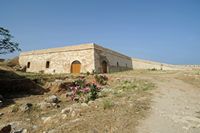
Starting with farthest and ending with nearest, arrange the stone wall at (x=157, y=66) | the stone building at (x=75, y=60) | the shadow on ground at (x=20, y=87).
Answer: the stone wall at (x=157, y=66)
the stone building at (x=75, y=60)
the shadow on ground at (x=20, y=87)

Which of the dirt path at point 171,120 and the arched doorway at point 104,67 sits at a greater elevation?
the arched doorway at point 104,67

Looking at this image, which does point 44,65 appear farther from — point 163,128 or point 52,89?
point 163,128

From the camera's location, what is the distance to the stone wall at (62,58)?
2012 cm

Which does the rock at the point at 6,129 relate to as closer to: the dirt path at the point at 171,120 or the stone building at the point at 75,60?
the dirt path at the point at 171,120

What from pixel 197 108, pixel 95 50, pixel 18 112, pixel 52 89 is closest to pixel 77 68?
pixel 95 50

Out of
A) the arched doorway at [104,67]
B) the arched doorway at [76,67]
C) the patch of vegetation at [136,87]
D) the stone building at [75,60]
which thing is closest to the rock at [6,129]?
the patch of vegetation at [136,87]

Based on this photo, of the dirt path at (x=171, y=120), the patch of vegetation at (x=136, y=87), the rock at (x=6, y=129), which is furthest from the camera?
the patch of vegetation at (x=136, y=87)

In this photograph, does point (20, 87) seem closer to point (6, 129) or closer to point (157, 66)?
point (6, 129)

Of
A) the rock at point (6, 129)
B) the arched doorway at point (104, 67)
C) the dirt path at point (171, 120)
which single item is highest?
the arched doorway at point (104, 67)

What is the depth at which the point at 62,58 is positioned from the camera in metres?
22.0

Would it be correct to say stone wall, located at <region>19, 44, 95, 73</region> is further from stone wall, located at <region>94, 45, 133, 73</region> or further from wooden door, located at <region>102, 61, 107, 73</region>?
wooden door, located at <region>102, 61, 107, 73</region>

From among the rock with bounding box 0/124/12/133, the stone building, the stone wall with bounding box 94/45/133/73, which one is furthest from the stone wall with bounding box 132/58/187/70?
the rock with bounding box 0/124/12/133

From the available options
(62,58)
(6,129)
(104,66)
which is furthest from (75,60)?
(6,129)

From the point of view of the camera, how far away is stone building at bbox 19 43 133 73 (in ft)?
66.0
